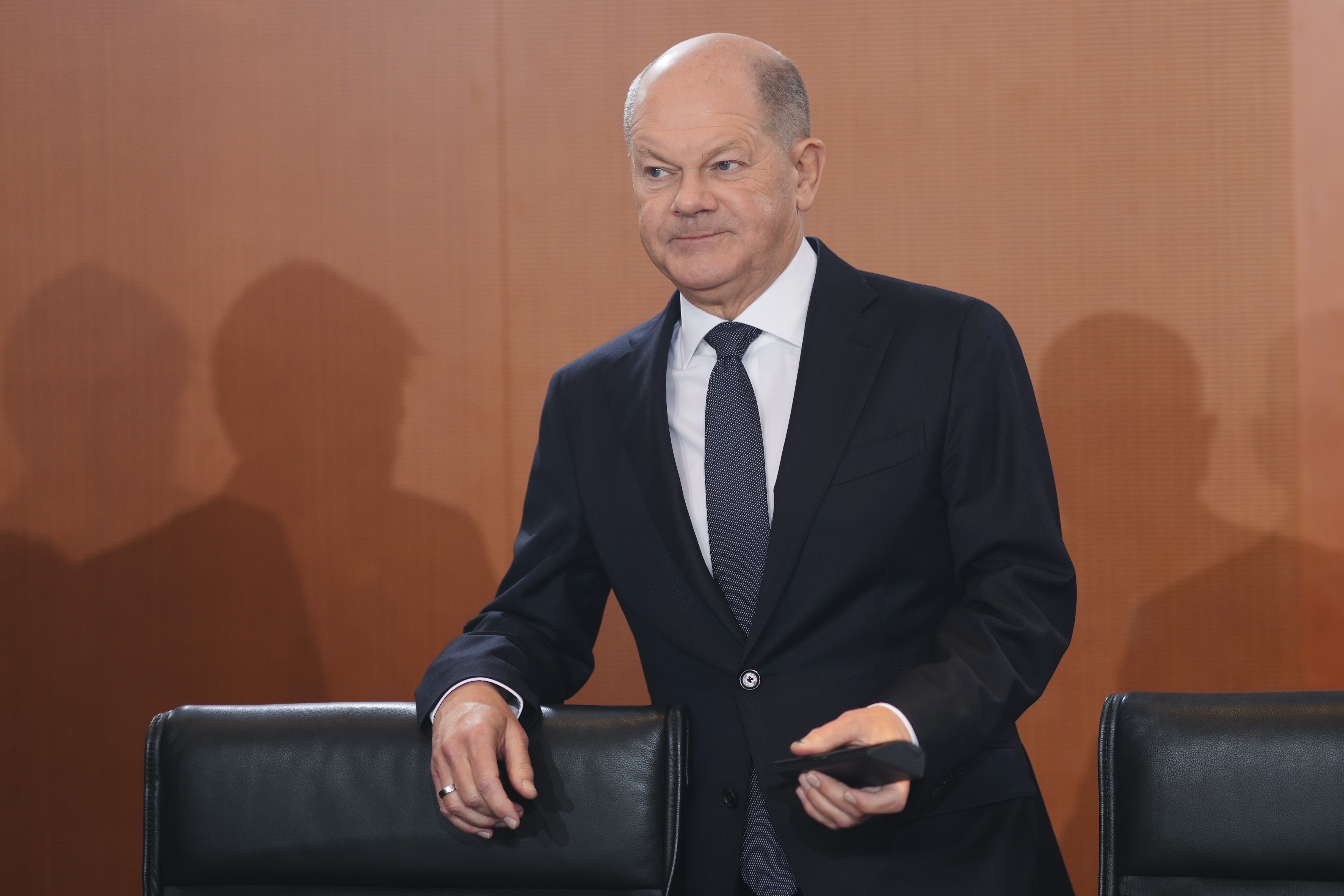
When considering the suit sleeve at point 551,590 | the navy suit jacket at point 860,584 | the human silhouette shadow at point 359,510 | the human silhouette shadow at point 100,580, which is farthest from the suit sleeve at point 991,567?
the human silhouette shadow at point 100,580

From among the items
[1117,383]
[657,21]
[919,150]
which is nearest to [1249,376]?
[1117,383]

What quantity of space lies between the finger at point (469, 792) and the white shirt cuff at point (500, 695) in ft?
0.25

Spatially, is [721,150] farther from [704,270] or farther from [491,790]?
[491,790]

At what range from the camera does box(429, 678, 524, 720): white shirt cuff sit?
3.92 ft

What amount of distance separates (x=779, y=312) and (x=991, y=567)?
1.30 ft

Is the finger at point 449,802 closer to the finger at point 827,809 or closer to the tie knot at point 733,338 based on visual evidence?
the finger at point 827,809

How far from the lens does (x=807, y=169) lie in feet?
4.74

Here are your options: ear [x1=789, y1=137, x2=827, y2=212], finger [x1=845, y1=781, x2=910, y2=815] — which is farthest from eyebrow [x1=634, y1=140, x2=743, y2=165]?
finger [x1=845, y1=781, x2=910, y2=815]

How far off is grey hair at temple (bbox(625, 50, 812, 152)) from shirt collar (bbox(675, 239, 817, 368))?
0.14 m

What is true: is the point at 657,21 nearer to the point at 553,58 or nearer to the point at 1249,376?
the point at 553,58

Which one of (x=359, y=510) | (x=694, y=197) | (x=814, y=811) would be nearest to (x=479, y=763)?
(x=814, y=811)

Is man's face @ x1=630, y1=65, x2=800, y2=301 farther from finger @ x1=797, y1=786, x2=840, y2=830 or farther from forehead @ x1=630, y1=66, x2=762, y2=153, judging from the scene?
finger @ x1=797, y1=786, x2=840, y2=830

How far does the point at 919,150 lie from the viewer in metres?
2.66

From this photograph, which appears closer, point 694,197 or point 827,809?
point 827,809
